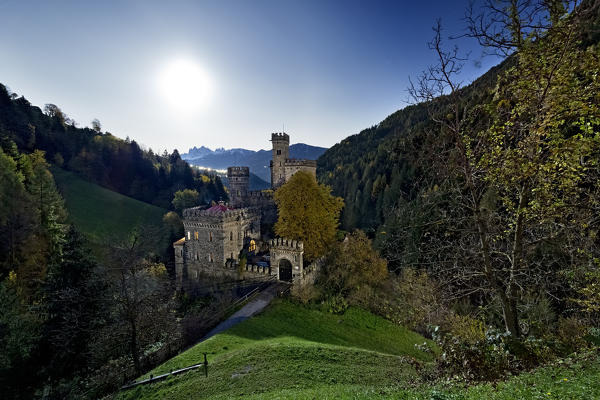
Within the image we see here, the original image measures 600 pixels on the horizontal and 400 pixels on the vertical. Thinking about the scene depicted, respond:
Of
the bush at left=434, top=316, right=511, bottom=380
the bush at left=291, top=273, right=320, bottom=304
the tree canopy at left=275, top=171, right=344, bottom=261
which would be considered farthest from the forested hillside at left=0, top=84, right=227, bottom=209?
the bush at left=434, top=316, right=511, bottom=380

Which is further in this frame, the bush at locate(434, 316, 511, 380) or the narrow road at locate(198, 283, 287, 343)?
the narrow road at locate(198, 283, 287, 343)

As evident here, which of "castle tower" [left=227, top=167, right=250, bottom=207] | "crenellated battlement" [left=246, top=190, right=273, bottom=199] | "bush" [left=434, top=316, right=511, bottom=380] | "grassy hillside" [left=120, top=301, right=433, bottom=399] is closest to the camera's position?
"bush" [left=434, top=316, right=511, bottom=380]

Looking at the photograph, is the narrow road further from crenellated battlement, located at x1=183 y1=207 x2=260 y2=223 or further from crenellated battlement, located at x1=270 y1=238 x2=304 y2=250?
crenellated battlement, located at x1=183 y1=207 x2=260 y2=223

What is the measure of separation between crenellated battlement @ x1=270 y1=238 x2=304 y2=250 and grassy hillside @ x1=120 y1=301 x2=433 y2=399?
554cm

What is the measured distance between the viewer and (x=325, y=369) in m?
11.8

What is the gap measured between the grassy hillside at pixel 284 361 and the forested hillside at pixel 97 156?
5697 cm

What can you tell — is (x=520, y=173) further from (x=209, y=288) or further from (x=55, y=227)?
(x=55, y=227)

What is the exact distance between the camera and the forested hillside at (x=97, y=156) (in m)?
49.2

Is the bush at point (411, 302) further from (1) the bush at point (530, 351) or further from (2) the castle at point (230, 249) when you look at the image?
(2) the castle at point (230, 249)

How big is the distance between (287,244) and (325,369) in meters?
11.8

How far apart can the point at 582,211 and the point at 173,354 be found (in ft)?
62.6

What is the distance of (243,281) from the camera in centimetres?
2483

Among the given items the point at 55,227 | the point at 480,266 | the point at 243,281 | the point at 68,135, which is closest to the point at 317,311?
the point at 243,281

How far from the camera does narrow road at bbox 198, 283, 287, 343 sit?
17.8 m
